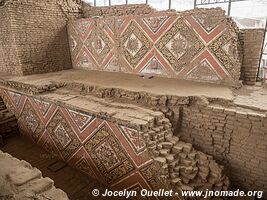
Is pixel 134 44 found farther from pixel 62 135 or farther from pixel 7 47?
pixel 7 47

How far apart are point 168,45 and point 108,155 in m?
3.07

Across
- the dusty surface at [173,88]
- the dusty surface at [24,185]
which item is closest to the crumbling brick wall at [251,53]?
the dusty surface at [173,88]

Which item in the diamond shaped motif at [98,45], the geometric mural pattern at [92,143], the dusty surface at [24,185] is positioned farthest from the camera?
the diamond shaped motif at [98,45]

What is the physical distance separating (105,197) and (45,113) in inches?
93.1

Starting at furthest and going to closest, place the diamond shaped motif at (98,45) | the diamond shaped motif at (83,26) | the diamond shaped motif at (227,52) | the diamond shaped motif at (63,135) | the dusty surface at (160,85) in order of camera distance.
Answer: the diamond shaped motif at (83,26), the diamond shaped motif at (98,45), the diamond shaped motif at (227,52), the diamond shaped motif at (63,135), the dusty surface at (160,85)

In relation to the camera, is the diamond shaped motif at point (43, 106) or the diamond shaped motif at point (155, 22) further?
the diamond shaped motif at point (155, 22)

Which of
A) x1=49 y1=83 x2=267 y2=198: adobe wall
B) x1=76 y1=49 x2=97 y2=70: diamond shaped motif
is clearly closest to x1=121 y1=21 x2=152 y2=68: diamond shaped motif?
x1=76 y1=49 x2=97 y2=70: diamond shaped motif

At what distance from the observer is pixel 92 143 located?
4.03 m

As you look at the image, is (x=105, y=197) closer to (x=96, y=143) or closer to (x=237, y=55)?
(x=96, y=143)

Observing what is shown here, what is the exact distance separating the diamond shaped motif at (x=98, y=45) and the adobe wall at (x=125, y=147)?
2391mm

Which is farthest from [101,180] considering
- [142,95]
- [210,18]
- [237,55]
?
[210,18]

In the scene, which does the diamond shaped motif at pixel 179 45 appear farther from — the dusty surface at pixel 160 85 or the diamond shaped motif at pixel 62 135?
the diamond shaped motif at pixel 62 135

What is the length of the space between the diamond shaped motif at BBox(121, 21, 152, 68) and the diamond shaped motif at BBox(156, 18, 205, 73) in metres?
0.44

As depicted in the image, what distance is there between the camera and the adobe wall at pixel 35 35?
253 inches
